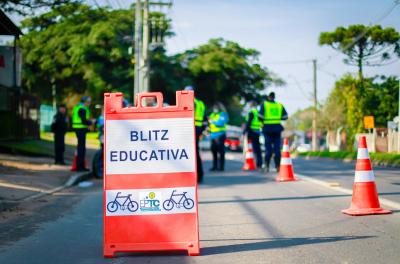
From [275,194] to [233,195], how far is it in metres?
0.70

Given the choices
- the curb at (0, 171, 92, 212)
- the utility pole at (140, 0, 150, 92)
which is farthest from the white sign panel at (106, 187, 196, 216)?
Result: the utility pole at (140, 0, 150, 92)

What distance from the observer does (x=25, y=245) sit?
22.2 feet

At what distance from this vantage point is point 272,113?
15.2m

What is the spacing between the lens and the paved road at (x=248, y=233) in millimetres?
5980

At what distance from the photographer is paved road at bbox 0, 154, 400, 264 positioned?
598cm

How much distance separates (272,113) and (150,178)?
9.31m

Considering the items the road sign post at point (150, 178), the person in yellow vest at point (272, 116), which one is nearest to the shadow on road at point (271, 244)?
the road sign post at point (150, 178)

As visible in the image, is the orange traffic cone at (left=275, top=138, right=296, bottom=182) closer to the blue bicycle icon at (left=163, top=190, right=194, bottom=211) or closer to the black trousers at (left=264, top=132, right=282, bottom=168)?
the black trousers at (left=264, top=132, right=282, bottom=168)

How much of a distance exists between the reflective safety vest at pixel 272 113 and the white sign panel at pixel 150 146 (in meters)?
9.15

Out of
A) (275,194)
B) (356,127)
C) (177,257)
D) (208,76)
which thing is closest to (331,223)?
(177,257)

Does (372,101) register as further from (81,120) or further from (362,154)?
(362,154)

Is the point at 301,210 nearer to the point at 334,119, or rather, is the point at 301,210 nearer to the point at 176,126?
the point at 176,126

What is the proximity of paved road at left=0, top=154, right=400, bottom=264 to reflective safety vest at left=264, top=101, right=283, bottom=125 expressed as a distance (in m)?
4.23

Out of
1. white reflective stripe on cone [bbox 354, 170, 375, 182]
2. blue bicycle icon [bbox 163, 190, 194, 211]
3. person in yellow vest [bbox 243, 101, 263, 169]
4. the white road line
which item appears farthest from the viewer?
person in yellow vest [bbox 243, 101, 263, 169]
